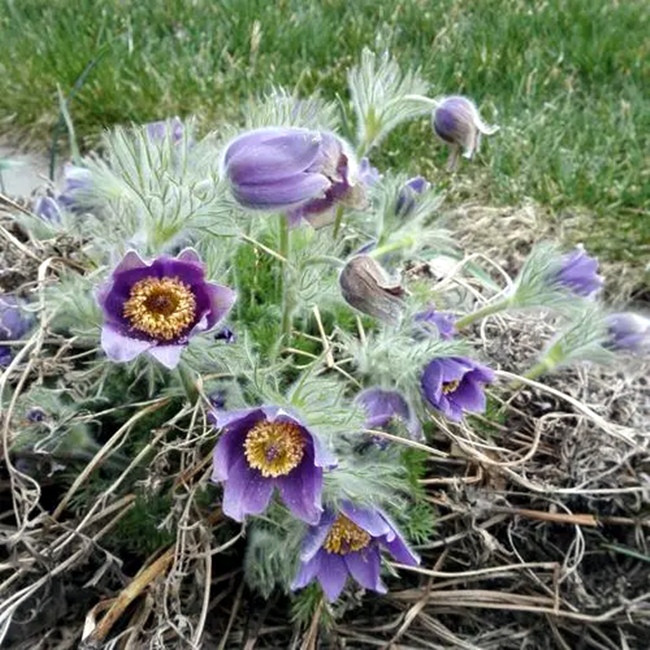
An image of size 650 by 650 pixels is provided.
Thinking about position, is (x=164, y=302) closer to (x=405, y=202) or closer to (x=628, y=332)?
(x=405, y=202)

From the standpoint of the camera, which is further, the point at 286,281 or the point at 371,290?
the point at 286,281

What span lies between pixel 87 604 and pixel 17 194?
47.6 inches

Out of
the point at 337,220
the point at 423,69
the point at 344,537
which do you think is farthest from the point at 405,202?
the point at 423,69

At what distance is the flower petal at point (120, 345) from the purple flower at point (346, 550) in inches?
11.5

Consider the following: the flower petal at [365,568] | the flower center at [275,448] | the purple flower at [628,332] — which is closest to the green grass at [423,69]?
the purple flower at [628,332]

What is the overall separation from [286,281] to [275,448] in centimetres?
24

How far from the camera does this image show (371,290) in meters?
1.16

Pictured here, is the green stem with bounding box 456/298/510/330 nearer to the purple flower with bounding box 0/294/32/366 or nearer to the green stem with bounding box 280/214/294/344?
the green stem with bounding box 280/214/294/344

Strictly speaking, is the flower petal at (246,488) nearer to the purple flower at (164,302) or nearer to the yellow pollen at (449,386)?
the purple flower at (164,302)

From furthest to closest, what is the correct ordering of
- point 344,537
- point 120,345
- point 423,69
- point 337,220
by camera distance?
1. point 423,69
2. point 337,220
3. point 344,537
4. point 120,345

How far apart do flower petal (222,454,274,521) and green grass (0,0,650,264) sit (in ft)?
4.41

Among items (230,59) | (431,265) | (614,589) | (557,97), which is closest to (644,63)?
(557,97)

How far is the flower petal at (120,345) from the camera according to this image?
107 cm

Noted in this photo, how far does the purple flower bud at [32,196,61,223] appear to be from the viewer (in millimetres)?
1620
